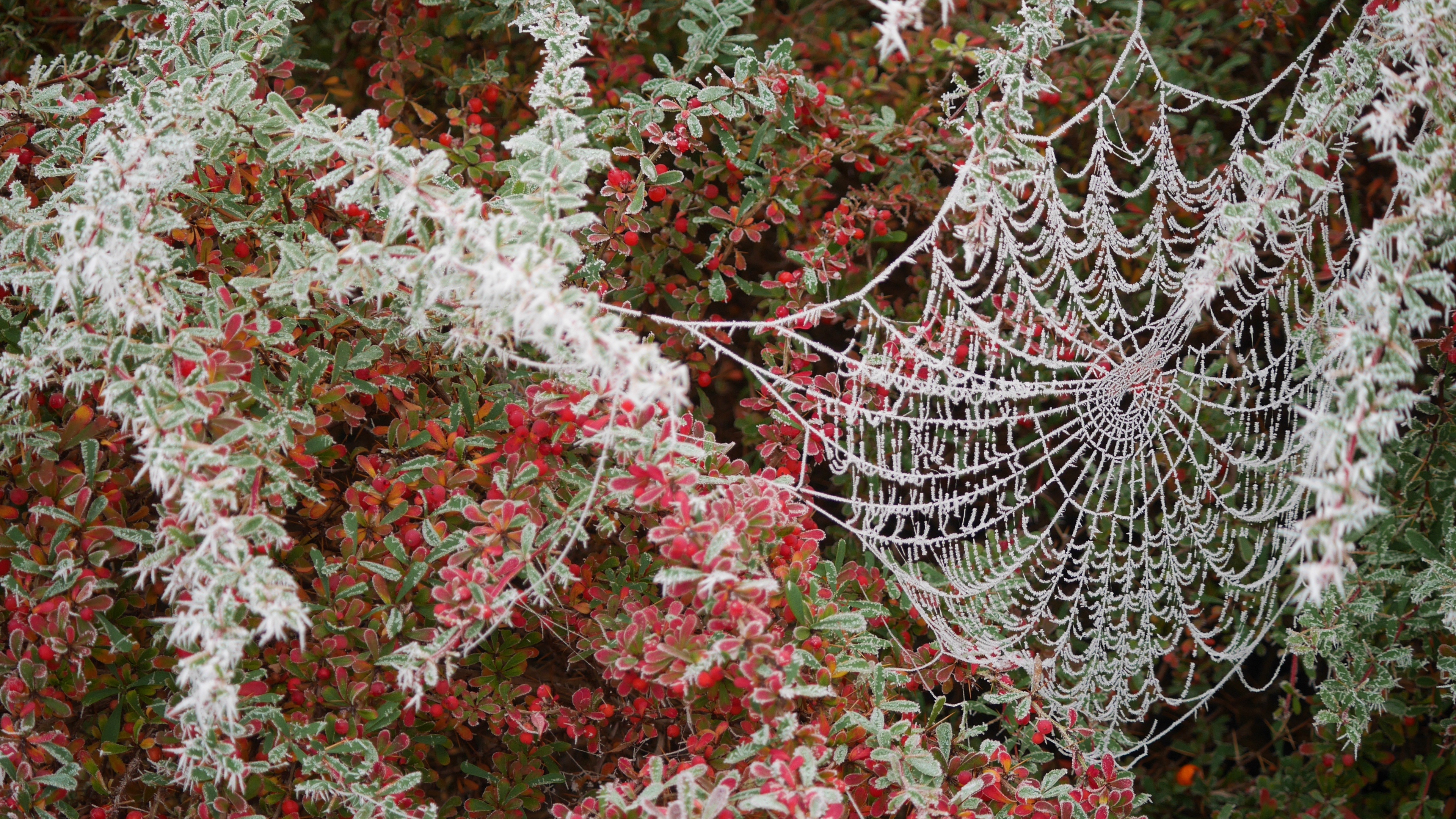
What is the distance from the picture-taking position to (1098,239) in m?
2.09

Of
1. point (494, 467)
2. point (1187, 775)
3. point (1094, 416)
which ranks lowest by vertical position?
point (1187, 775)

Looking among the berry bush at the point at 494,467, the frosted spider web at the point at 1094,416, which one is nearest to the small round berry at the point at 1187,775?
the berry bush at the point at 494,467

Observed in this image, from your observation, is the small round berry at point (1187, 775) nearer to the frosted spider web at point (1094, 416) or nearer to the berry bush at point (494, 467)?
the berry bush at point (494, 467)

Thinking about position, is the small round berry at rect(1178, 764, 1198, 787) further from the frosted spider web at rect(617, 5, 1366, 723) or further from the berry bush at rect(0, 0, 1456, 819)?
the frosted spider web at rect(617, 5, 1366, 723)

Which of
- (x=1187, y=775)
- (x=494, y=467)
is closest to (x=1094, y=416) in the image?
(x=1187, y=775)

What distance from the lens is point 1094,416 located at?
7.06 ft

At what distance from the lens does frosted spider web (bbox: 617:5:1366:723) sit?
1931 millimetres

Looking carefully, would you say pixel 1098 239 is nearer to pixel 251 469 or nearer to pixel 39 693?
pixel 251 469

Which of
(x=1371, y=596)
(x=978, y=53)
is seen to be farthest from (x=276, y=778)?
(x=1371, y=596)

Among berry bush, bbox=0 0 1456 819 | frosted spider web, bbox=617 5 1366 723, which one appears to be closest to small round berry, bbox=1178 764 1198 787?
berry bush, bbox=0 0 1456 819

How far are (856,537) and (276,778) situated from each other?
4.01 ft

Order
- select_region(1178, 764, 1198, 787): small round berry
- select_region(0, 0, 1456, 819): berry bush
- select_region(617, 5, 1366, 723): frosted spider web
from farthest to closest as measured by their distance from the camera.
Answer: select_region(1178, 764, 1198, 787): small round berry, select_region(617, 5, 1366, 723): frosted spider web, select_region(0, 0, 1456, 819): berry bush

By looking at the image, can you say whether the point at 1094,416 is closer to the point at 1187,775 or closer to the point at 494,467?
the point at 1187,775

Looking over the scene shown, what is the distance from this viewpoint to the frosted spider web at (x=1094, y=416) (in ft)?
6.33
